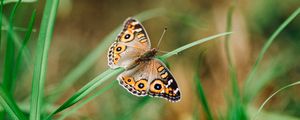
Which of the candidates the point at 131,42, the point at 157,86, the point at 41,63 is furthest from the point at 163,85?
the point at 41,63

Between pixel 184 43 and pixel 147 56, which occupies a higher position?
pixel 147 56

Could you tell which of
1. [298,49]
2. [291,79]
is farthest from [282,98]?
[298,49]

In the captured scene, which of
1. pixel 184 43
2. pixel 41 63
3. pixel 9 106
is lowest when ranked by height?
pixel 184 43

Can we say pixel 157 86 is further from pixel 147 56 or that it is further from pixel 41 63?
pixel 41 63

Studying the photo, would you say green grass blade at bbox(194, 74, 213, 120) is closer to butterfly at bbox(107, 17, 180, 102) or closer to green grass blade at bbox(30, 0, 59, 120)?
butterfly at bbox(107, 17, 180, 102)

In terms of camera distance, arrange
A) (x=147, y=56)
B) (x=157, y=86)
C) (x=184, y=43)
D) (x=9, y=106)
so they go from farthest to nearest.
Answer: (x=184, y=43), (x=147, y=56), (x=157, y=86), (x=9, y=106)

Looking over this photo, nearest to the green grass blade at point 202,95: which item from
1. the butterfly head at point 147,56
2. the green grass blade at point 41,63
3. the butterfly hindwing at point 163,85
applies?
the butterfly hindwing at point 163,85

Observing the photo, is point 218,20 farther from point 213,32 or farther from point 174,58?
point 174,58

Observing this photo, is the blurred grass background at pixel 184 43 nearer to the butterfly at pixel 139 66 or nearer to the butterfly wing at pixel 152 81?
the butterfly at pixel 139 66
